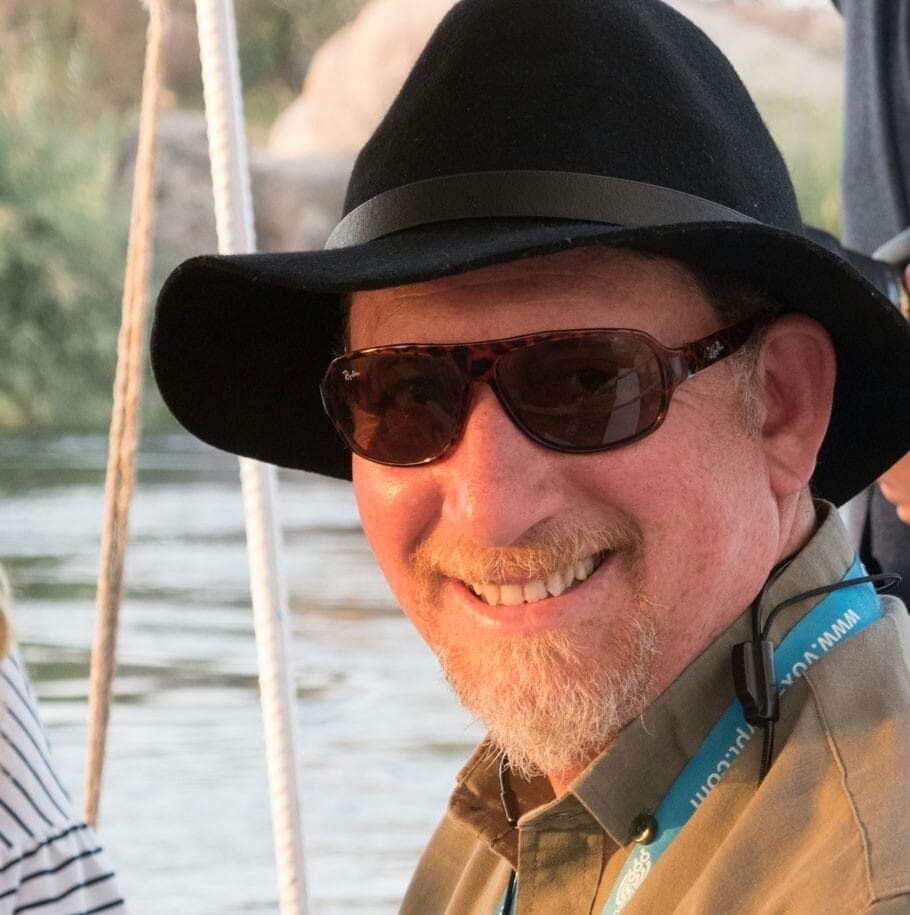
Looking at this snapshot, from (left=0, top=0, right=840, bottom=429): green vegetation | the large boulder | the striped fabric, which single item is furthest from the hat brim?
the large boulder

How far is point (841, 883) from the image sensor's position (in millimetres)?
958

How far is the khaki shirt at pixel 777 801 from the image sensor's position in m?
0.98

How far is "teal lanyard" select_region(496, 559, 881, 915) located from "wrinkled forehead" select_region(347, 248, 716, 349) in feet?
0.76

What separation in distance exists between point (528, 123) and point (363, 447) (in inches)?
11.5

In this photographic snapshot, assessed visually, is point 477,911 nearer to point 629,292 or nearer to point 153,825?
point 629,292

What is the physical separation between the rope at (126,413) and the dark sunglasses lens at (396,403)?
0.78m

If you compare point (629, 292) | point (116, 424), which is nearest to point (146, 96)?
point (116, 424)

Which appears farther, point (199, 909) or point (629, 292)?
point (199, 909)

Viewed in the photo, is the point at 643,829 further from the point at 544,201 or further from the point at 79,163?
the point at 79,163

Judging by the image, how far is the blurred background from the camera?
4.18 meters

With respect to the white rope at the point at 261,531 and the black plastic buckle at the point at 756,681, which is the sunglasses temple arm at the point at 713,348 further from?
the white rope at the point at 261,531

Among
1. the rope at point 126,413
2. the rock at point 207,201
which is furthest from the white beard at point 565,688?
the rock at point 207,201

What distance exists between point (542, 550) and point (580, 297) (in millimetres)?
185

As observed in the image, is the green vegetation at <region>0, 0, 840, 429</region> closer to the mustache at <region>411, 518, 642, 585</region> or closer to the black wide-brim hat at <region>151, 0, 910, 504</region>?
the black wide-brim hat at <region>151, 0, 910, 504</region>
